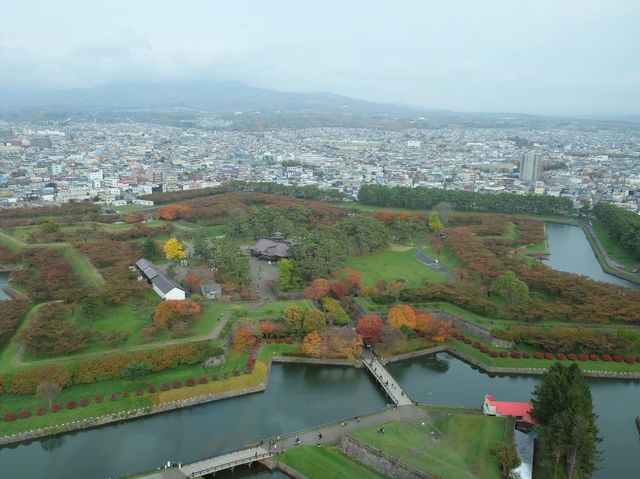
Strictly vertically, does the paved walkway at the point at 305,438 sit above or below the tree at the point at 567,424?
below

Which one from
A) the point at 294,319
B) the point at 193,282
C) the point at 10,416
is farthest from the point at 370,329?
the point at 10,416

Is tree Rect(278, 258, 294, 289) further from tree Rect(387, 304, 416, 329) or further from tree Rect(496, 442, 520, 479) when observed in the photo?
tree Rect(496, 442, 520, 479)

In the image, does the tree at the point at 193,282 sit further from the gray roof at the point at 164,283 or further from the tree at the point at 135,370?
the tree at the point at 135,370

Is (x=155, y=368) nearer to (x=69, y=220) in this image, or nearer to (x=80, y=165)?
(x=69, y=220)

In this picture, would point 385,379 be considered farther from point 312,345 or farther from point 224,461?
point 224,461

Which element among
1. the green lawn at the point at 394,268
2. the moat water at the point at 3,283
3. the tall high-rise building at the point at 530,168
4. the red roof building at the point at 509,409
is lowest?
the moat water at the point at 3,283

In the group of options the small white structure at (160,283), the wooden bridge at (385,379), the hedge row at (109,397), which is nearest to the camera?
the hedge row at (109,397)

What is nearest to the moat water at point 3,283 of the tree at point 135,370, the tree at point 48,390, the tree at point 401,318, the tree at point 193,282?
the tree at point 193,282
